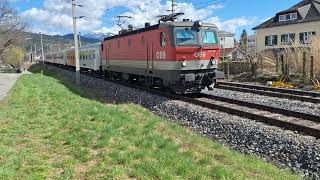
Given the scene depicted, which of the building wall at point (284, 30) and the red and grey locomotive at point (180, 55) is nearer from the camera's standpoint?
the red and grey locomotive at point (180, 55)

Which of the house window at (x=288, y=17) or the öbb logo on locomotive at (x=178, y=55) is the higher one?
the house window at (x=288, y=17)

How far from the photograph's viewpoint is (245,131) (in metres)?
9.77

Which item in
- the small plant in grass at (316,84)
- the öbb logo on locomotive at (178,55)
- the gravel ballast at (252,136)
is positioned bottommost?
the gravel ballast at (252,136)

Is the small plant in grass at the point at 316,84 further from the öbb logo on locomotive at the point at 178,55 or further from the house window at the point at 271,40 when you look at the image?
the house window at the point at 271,40

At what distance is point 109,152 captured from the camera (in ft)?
23.8

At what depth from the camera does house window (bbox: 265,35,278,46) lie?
52.9 metres

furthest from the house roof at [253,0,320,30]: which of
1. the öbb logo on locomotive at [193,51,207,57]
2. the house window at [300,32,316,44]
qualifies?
the öbb logo on locomotive at [193,51,207,57]

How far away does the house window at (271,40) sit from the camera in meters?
52.9

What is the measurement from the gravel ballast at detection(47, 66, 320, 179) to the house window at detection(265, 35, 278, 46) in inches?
1585

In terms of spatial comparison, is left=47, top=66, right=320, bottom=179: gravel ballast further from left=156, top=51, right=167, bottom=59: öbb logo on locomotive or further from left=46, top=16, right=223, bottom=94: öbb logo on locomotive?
left=156, top=51, right=167, bottom=59: öbb logo on locomotive

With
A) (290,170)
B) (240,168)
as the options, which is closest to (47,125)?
(240,168)

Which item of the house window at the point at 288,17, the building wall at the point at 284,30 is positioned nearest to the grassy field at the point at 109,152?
the building wall at the point at 284,30

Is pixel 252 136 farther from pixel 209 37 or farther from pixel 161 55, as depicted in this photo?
pixel 209 37

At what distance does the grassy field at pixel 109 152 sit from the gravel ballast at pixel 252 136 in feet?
1.63
